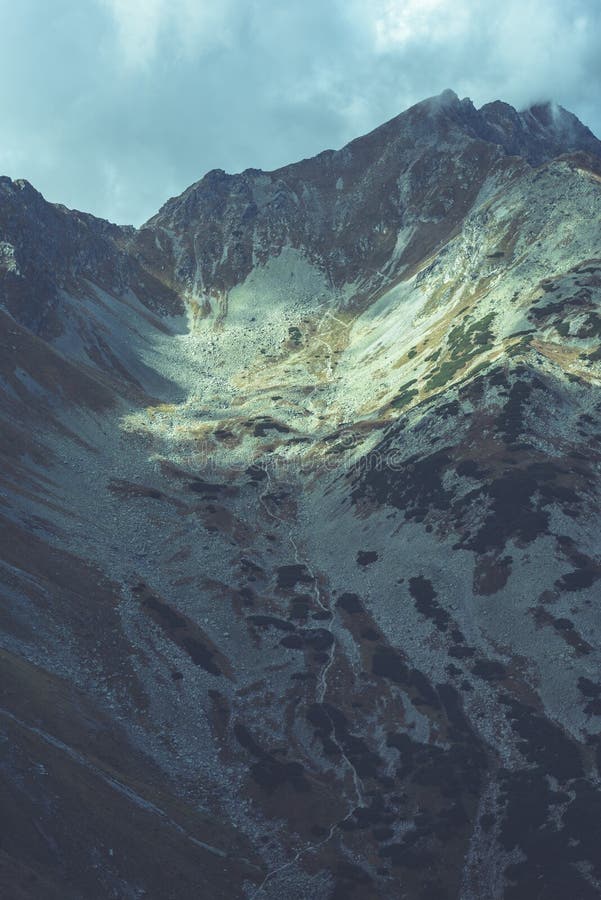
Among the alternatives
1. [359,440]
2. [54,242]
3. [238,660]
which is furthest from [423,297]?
[238,660]

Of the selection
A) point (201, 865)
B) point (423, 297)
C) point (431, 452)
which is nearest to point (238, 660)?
point (201, 865)

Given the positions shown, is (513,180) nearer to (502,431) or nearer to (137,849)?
(502,431)

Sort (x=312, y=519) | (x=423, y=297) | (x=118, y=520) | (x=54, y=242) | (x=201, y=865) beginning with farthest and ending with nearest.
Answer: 1. (x=54, y=242)
2. (x=423, y=297)
3. (x=312, y=519)
4. (x=118, y=520)
5. (x=201, y=865)

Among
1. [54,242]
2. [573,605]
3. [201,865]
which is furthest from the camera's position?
[54,242]

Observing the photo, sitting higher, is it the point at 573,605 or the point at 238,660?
the point at 573,605

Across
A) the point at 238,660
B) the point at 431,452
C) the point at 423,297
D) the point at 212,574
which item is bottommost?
the point at 238,660

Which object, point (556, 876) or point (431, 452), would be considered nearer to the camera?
point (556, 876)
